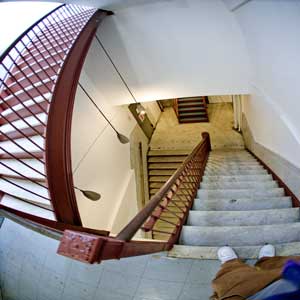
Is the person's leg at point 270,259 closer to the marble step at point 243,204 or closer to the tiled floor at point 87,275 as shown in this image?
the tiled floor at point 87,275

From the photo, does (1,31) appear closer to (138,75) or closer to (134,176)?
(138,75)

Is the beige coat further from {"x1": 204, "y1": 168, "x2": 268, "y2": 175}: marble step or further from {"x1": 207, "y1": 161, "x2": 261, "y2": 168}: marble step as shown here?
{"x1": 207, "y1": 161, "x2": 261, "y2": 168}: marble step

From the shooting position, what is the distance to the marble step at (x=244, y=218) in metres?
2.58

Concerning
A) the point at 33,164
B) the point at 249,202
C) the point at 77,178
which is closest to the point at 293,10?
the point at 249,202

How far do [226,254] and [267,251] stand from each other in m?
0.33

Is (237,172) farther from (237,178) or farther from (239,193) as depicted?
(239,193)

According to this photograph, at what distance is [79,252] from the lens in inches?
42.7

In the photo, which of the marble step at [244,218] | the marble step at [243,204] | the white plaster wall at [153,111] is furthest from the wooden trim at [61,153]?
the white plaster wall at [153,111]

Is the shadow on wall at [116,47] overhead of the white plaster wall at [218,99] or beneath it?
beneath

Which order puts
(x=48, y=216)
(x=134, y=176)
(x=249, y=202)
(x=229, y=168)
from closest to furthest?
(x=48, y=216)
(x=249, y=202)
(x=229, y=168)
(x=134, y=176)

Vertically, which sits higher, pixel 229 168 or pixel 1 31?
pixel 1 31

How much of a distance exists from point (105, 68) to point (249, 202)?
2.78 metres

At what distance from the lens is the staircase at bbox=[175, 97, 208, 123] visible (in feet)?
26.8

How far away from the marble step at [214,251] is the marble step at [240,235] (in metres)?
0.14
